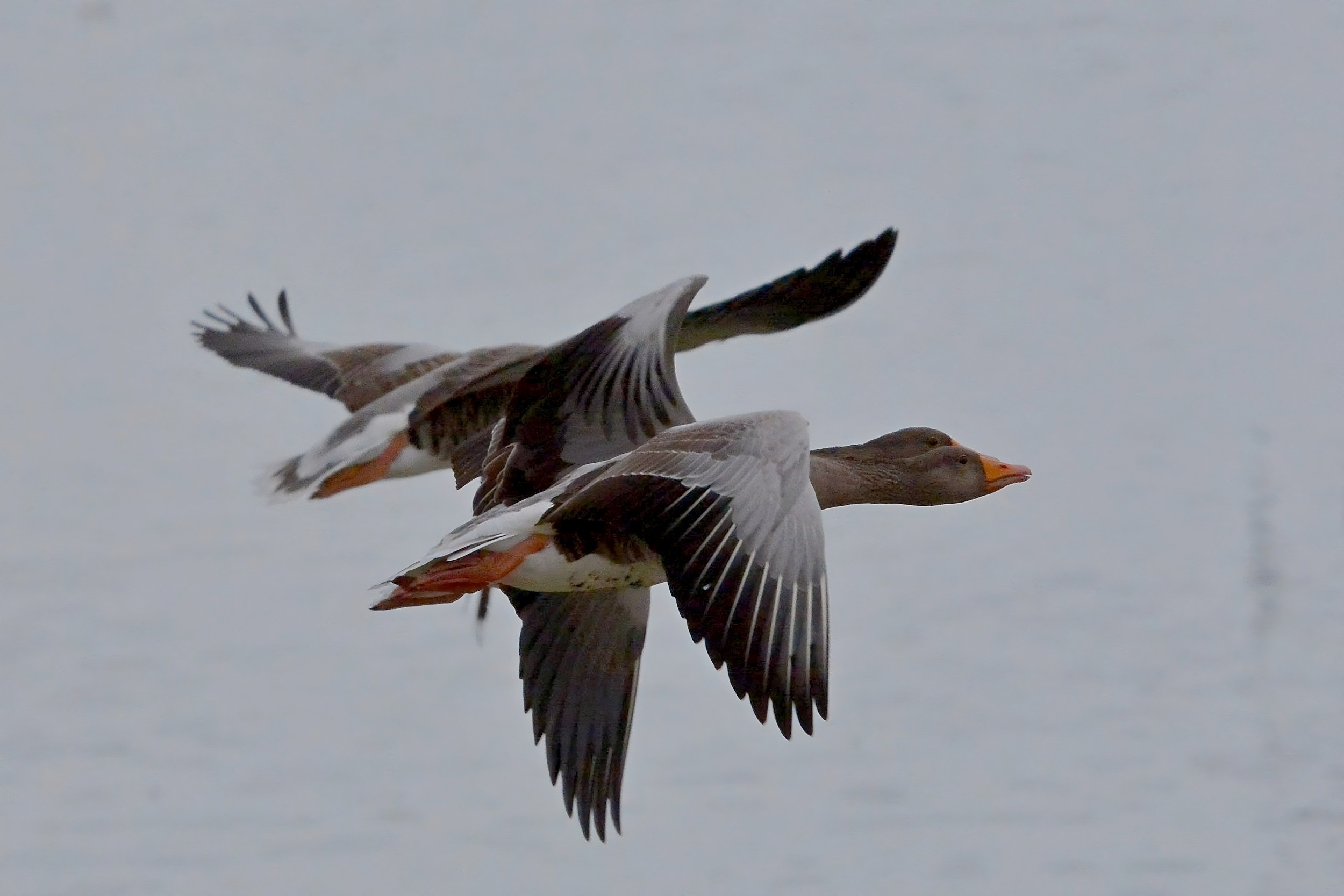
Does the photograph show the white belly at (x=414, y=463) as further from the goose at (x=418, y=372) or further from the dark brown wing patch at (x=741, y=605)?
the dark brown wing patch at (x=741, y=605)

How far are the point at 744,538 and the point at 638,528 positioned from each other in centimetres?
42

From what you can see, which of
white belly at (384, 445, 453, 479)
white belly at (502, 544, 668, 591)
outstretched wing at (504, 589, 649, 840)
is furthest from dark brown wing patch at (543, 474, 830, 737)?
white belly at (384, 445, 453, 479)

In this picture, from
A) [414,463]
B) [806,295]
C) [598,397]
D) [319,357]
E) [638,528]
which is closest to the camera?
[638,528]

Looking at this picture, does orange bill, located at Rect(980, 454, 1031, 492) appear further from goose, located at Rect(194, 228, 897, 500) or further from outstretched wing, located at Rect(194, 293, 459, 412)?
outstretched wing, located at Rect(194, 293, 459, 412)

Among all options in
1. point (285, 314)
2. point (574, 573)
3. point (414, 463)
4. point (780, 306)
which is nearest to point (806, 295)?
point (780, 306)

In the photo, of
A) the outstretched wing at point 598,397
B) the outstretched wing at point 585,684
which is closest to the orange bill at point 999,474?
the outstretched wing at point 598,397

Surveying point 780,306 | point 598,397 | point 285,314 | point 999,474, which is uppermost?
point 285,314

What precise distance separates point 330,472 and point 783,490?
183 inches

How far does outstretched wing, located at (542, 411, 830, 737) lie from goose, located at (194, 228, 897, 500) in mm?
1422

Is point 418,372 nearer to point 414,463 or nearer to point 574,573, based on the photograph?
point 414,463

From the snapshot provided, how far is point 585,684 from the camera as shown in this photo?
25.2 feet

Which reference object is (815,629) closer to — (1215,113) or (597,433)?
(597,433)

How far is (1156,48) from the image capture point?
62.4 feet

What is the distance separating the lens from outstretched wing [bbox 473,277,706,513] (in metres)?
7.33
